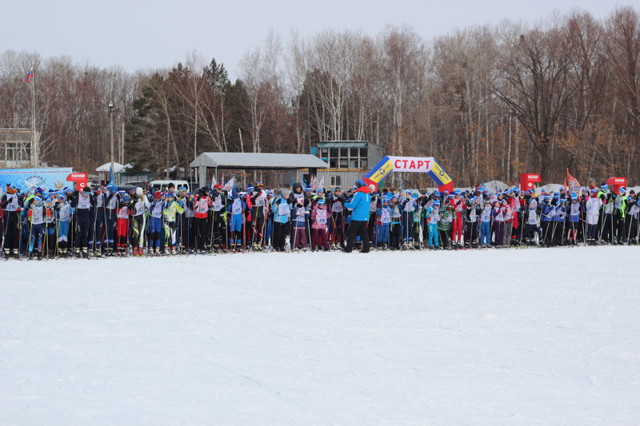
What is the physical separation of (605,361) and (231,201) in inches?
500

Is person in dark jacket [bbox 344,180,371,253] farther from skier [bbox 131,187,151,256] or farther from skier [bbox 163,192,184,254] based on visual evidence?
skier [bbox 131,187,151,256]

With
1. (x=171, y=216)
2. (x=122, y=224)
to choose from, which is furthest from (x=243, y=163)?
(x=122, y=224)

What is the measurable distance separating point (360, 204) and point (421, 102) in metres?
44.2

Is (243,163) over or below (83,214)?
over

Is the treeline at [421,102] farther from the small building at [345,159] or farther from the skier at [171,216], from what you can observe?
the skier at [171,216]

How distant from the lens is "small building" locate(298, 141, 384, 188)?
183ft

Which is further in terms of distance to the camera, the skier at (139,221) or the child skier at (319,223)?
the child skier at (319,223)

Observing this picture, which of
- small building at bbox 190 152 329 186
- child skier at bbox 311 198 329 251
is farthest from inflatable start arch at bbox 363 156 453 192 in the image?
small building at bbox 190 152 329 186

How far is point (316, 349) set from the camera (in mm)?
6934

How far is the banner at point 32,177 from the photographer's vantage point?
32.3 m

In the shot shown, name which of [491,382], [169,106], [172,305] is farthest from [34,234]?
[169,106]

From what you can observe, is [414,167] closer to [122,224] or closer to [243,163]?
[122,224]

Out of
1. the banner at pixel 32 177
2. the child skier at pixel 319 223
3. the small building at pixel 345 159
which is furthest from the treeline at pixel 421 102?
the child skier at pixel 319 223

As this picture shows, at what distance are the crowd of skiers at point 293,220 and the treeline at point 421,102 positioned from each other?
26554 millimetres
